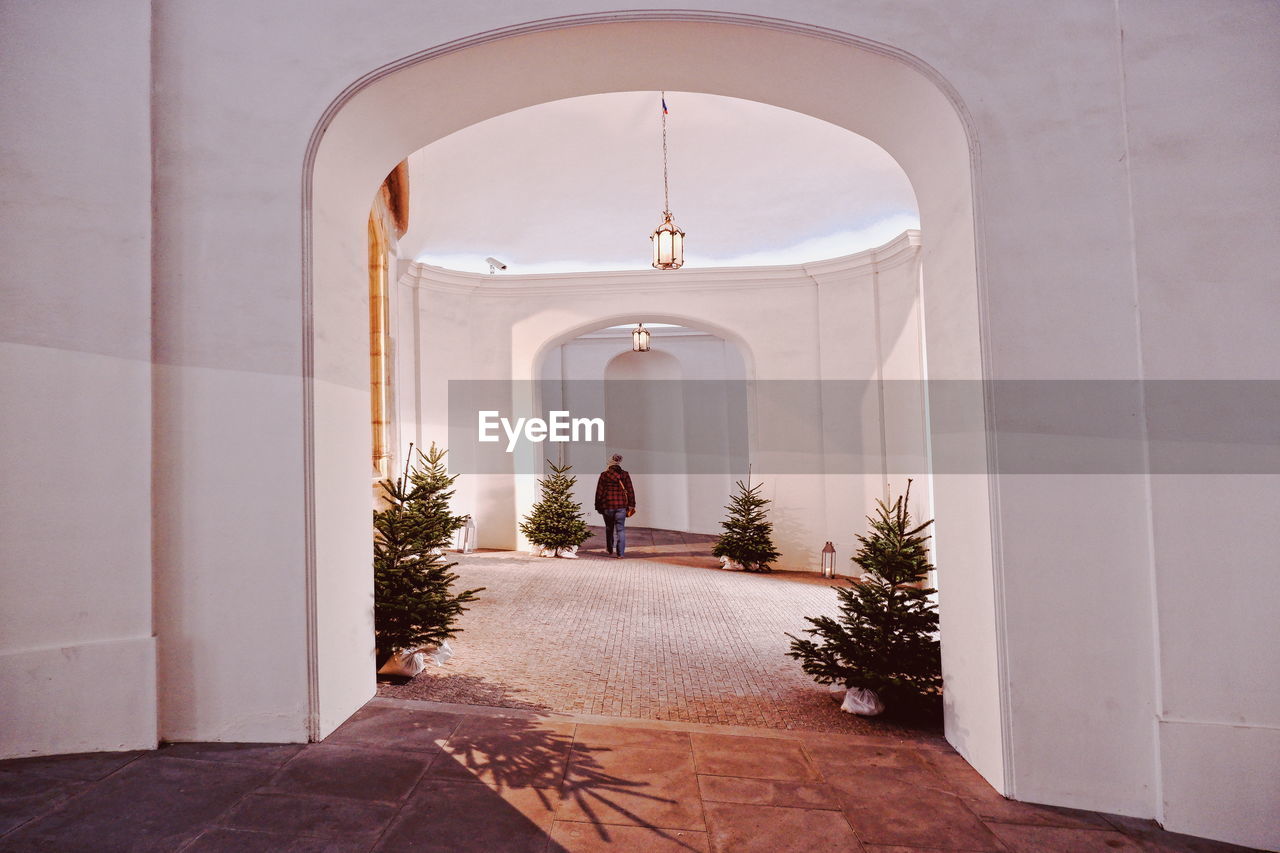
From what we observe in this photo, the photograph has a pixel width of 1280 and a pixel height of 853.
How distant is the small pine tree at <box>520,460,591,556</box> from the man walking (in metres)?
0.61

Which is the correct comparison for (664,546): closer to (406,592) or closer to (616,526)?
(616,526)

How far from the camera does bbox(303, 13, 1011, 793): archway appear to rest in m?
2.97

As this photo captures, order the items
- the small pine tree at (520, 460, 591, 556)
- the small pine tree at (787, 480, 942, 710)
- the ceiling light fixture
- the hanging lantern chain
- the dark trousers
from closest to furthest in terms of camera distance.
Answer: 1. the small pine tree at (787, 480, 942, 710)
2. the hanging lantern chain
3. the ceiling light fixture
4. the small pine tree at (520, 460, 591, 556)
5. the dark trousers

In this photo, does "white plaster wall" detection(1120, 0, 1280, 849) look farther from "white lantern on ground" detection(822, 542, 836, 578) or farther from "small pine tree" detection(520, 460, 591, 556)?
"small pine tree" detection(520, 460, 591, 556)

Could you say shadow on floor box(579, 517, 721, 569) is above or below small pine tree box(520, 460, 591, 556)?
below

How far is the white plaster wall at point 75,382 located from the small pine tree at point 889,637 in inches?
138

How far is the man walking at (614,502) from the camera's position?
440 inches

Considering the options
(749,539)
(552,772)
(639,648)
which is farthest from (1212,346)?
(749,539)

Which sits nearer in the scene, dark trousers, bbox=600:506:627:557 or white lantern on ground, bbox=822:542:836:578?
white lantern on ground, bbox=822:542:836:578

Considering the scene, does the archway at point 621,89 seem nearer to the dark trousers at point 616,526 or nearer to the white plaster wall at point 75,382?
the white plaster wall at point 75,382

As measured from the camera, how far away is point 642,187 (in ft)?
25.3

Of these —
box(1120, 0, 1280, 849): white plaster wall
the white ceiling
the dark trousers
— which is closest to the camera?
box(1120, 0, 1280, 849): white plaster wall

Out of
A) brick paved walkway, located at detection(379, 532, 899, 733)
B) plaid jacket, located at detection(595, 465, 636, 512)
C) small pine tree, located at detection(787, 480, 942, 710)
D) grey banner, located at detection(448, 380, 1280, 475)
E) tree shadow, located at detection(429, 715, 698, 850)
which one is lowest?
brick paved walkway, located at detection(379, 532, 899, 733)

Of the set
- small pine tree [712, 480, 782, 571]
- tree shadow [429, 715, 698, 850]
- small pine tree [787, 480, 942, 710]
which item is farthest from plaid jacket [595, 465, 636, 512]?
tree shadow [429, 715, 698, 850]
